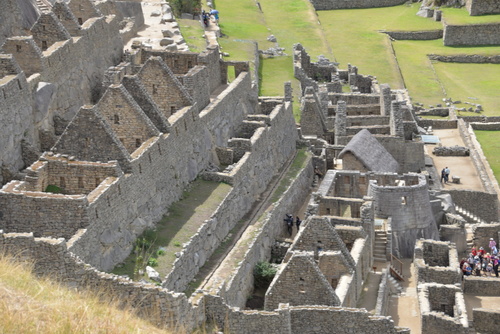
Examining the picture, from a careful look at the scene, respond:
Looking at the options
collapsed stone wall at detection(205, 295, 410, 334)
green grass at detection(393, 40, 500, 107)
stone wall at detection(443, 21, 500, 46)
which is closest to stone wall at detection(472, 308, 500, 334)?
collapsed stone wall at detection(205, 295, 410, 334)

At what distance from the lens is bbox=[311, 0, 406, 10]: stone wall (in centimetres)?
13100

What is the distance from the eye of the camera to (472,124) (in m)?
84.2

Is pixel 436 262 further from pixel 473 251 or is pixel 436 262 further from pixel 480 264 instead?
pixel 473 251

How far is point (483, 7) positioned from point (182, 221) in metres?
84.0

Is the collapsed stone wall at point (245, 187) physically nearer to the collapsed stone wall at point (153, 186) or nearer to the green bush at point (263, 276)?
the collapsed stone wall at point (153, 186)

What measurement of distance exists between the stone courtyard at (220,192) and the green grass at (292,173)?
16 centimetres

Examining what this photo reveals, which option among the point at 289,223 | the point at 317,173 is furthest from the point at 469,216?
the point at 289,223

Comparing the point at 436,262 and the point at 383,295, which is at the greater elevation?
the point at 383,295

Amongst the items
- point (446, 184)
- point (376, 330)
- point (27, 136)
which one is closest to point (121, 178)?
point (27, 136)

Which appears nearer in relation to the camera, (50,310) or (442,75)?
(50,310)

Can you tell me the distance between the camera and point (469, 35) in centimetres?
11750

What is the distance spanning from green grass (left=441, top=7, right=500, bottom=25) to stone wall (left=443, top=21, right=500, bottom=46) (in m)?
1.55

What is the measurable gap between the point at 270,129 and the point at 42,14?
1259 centimetres

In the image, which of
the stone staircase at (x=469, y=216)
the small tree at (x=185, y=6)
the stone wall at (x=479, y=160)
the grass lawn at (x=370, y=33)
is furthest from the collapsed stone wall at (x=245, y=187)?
the grass lawn at (x=370, y=33)
